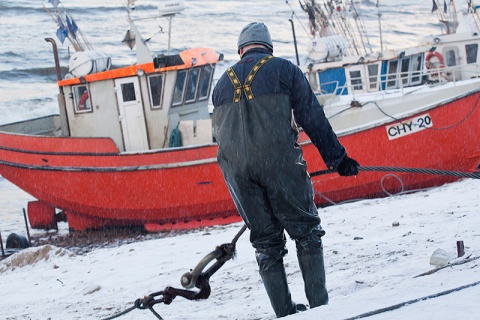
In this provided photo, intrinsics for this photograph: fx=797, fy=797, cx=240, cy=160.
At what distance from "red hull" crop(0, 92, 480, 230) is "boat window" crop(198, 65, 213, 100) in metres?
1.60

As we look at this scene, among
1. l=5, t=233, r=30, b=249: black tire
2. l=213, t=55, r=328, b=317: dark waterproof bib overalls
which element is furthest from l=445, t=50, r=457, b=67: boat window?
l=213, t=55, r=328, b=317: dark waterproof bib overalls

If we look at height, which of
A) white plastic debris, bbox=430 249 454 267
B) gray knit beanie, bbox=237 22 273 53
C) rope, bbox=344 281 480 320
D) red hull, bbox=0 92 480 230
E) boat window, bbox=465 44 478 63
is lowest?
red hull, bbox=0 92 480 230

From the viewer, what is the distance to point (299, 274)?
5395 millimetres

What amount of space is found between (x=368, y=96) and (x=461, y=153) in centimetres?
215

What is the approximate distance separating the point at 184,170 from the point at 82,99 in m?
2.21

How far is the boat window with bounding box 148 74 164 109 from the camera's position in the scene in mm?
11500

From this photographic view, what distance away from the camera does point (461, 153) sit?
11250 mm

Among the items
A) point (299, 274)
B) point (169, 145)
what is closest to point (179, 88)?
point (169, 145)

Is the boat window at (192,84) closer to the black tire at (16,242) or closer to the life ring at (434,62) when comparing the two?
the black tire at (16,242)

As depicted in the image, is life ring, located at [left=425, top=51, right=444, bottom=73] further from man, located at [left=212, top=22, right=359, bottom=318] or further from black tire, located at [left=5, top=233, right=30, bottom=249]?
man, located at [left=212, top=22, right=359, bottom=318]

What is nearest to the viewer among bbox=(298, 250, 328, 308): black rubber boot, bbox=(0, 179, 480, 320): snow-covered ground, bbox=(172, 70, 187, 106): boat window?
bbox=(0, 179, 480, 320): snow-covered ground

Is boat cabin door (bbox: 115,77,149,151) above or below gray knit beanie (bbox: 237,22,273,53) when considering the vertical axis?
below

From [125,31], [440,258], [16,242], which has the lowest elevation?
[16,242]

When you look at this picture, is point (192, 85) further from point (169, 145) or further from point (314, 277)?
point (314, 277)
